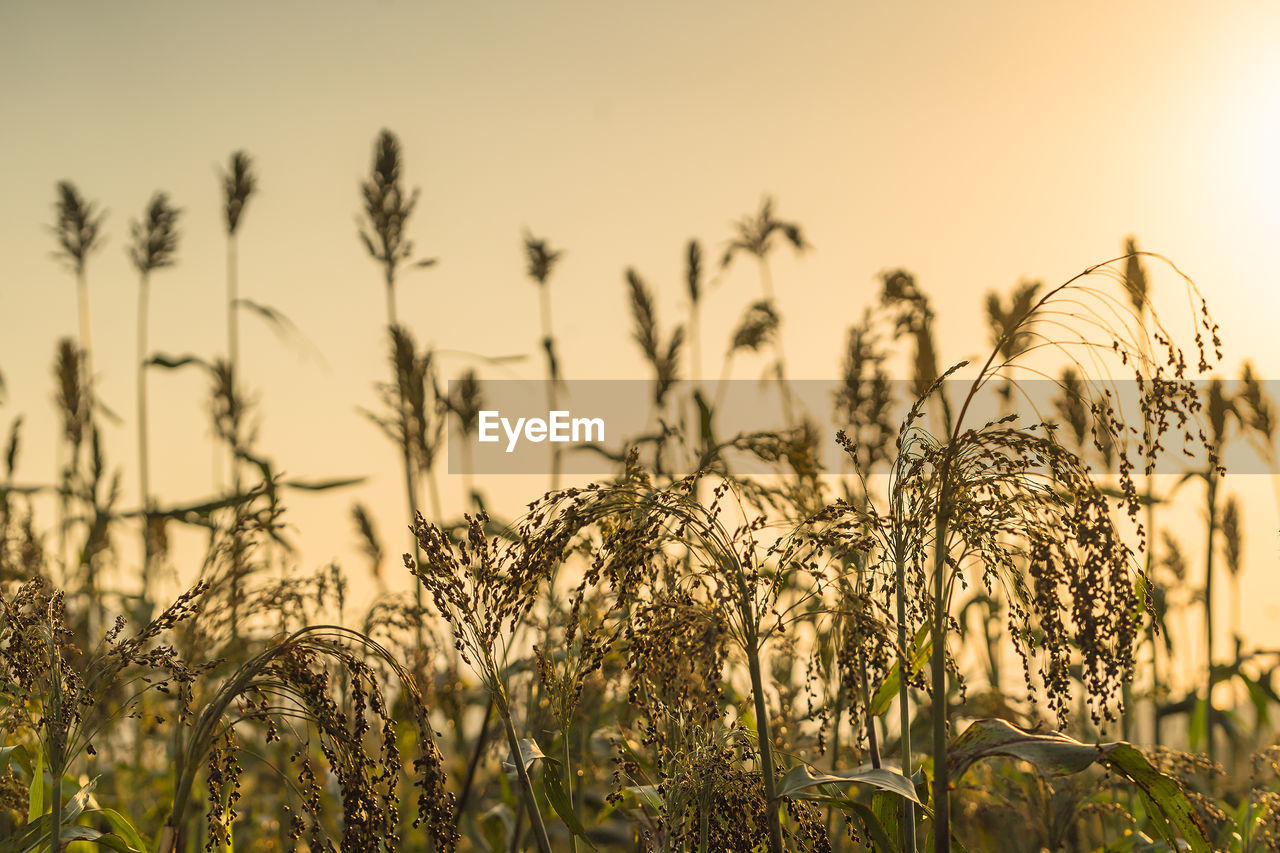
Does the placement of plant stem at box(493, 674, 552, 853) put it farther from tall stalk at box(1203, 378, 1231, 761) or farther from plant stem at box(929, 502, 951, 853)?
tall stalk at box(1203, 378, 1231, 761)

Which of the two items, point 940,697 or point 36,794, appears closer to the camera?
point 940,697

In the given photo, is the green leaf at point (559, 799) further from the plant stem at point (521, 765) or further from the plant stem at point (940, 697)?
the plant stem at point (940, 697)

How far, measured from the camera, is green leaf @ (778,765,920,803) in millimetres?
2230

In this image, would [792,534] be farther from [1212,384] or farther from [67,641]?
[1212,384]

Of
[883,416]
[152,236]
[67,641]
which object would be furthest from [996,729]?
[152,236]

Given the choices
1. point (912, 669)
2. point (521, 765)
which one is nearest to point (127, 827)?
point (521, 765)

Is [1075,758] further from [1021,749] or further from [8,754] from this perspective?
[8,754]

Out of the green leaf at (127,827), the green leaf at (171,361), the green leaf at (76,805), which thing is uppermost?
the green leaf at (171,361)

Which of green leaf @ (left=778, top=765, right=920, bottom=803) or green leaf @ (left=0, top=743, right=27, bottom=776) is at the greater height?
green leaf @ (left=778, top=765, right=920, bottom=803)

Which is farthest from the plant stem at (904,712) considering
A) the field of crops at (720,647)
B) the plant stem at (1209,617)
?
the plant stem at (1209,617)

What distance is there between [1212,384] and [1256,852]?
250 centimetres

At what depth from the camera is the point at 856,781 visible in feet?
7.39

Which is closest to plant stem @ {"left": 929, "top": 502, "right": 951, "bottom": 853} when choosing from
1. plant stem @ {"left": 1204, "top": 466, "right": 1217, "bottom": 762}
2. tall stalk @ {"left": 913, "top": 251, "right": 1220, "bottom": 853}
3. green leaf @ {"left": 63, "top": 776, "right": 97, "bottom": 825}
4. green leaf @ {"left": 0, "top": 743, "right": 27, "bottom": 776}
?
tall stalk @ {"left": 913, "top": 251, "right": 1220, "bottom": 853}

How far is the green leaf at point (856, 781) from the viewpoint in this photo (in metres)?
2.23
